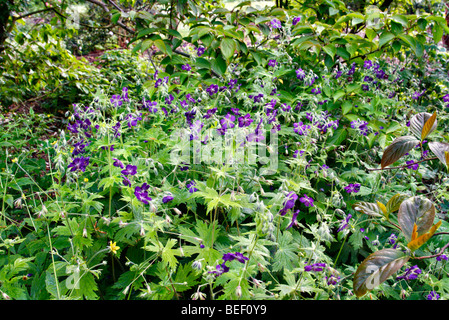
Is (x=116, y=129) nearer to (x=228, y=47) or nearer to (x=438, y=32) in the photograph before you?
(x=228, y=47)

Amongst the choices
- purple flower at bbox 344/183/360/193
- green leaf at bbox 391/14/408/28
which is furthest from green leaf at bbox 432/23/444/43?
purple flower at bbox 344/183/360/193

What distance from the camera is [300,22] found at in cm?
342

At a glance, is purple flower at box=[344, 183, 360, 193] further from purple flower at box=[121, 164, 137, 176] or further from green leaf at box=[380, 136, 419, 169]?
purple flower at box=[121, 164, 137, 176]

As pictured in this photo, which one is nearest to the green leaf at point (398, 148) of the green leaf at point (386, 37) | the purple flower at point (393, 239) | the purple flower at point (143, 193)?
the purple flower at point (393, 239)

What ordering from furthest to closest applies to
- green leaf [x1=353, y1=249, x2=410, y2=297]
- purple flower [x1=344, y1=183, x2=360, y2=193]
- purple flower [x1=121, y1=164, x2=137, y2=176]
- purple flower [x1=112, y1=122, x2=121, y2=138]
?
purple flower [x1=344, y1=183, x2=360, y2=193] < purple flower [x1=112, y1=122, x2=121, y2=138] < purple flower [x1=121, y1=164, x2=137, y2=176] < green leaf [x1=353, y1=249, x2=410, y2=297]

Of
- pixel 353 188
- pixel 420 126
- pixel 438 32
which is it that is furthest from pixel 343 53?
pixel 420 126

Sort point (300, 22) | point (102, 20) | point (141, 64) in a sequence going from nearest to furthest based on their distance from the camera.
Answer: point (300, 22)
point (141, 64)
point (102, 20)

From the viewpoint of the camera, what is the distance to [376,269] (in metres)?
1.20

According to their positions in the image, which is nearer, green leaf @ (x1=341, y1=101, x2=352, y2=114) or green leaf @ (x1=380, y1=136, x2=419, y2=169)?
green leaf @ (x1=380, y1=136, x2=419, y2=169)

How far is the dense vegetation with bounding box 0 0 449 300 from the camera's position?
1.62 metres

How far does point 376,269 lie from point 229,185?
1.18 m
